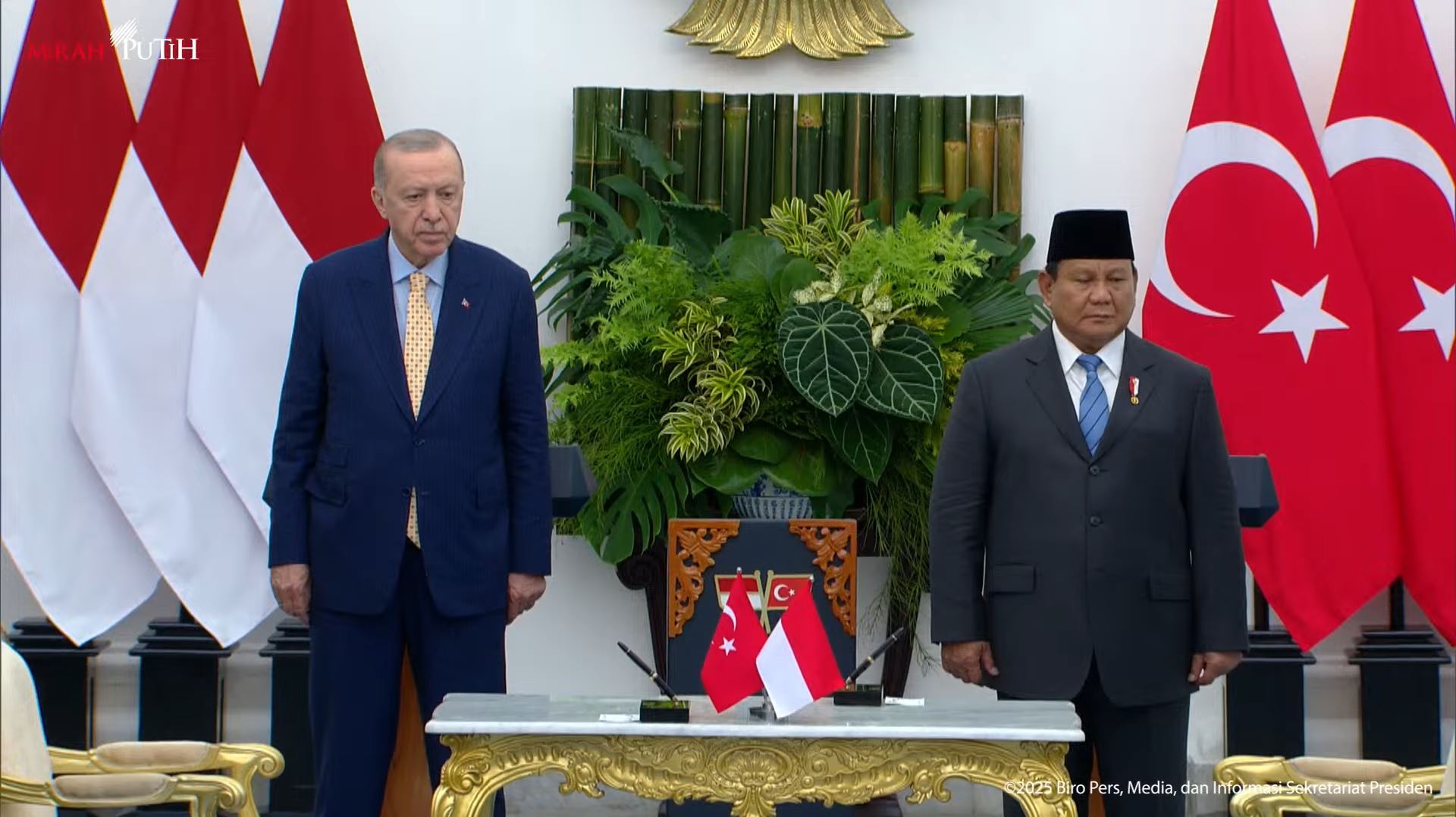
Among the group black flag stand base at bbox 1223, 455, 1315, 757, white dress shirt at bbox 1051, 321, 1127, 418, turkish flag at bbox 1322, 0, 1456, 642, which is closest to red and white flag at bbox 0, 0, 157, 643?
white dress shirt at bbox 1051, 321, 1127, 418

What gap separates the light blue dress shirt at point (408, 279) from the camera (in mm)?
3381

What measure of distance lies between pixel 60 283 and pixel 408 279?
1.87 meters

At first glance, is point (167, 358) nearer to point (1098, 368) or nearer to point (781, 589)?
point (781, 589)

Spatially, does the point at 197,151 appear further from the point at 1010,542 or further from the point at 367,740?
the point at 1010,542

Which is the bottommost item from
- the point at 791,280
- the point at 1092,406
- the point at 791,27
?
the point at 1092,406

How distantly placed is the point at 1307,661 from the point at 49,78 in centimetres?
383

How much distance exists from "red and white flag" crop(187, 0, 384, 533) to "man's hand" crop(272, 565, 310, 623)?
5.01ft

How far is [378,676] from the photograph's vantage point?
3.28m

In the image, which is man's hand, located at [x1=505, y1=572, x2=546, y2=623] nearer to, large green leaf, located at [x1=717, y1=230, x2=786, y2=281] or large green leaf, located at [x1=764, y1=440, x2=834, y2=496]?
large green leaf, located at [x1=764, y1=440, x2=834, y2=496]

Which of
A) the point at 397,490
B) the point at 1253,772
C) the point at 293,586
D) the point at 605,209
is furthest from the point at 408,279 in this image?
the point at 1253,772

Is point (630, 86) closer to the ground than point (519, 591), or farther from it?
farther from it

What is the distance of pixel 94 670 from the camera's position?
16.7 ft

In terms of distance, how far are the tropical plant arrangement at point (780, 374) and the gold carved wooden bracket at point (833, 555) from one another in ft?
0.68

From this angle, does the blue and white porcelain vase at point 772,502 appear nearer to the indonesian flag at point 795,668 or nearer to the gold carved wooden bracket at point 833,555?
the gold carved wooden bracket at point 833,555
